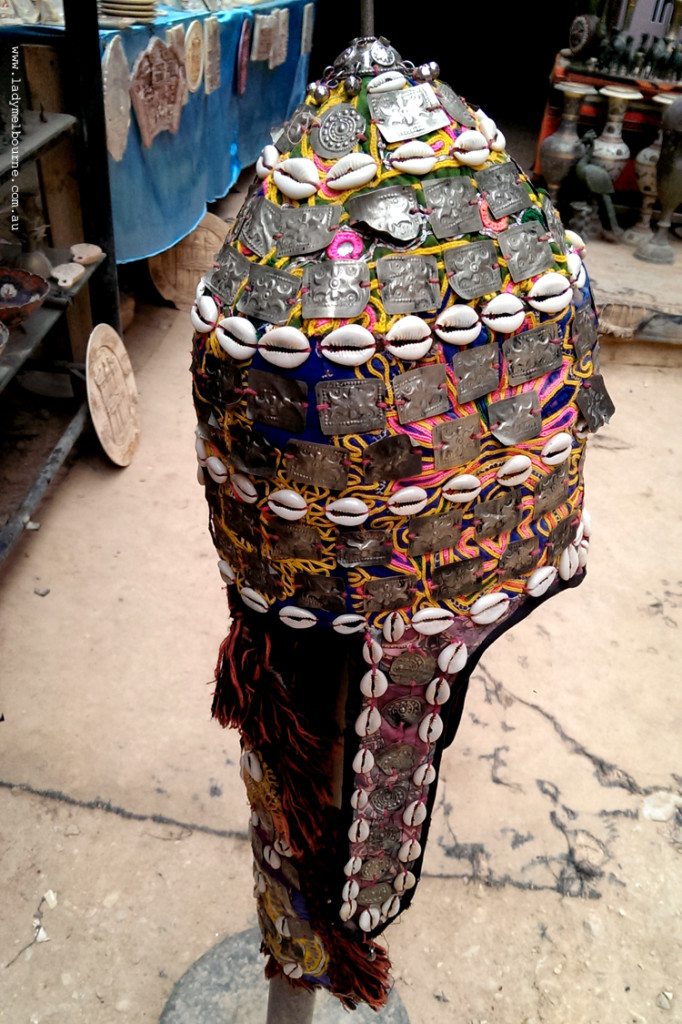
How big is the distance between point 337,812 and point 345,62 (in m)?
0.74

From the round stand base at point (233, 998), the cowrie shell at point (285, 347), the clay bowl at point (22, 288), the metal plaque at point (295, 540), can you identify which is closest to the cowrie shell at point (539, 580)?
the metal plaque at point (295, 540)

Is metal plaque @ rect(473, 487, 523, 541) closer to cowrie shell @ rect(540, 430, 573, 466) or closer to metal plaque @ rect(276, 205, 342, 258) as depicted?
cowrie shell @ rect(540, 430, 573, 466)

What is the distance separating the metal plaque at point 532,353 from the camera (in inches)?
26.9

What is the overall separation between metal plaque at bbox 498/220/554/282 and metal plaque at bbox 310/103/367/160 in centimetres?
14

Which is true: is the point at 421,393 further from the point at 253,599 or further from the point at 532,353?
the point at 253,599

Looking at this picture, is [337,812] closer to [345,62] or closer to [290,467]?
[290,467]

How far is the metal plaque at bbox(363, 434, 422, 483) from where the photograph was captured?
0.67 metres

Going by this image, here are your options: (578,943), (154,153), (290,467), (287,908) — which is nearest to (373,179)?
(290,467)

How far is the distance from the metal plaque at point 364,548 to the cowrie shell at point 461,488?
2.3 inches

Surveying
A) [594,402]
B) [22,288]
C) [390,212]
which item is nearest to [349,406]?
[390,212]

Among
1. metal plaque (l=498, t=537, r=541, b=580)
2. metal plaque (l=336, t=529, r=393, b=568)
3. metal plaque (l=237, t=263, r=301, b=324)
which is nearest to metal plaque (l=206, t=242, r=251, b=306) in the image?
metal plaque (l=237, t=263, r=301, b=324)

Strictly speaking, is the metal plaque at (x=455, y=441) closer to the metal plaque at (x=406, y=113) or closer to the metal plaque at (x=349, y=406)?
the metal plaque at (x=349, y=406)

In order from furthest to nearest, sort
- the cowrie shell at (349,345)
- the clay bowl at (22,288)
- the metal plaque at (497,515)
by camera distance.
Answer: the clay bowl at (22,288)
the metal plaque at (497,515)
the cowrie shell at (349,345)

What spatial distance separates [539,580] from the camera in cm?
81
